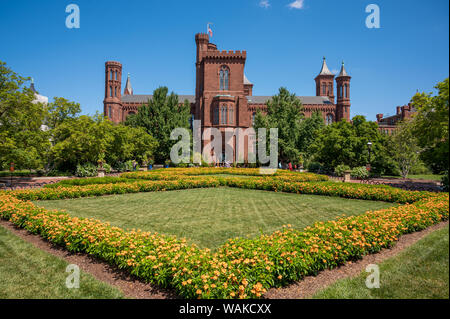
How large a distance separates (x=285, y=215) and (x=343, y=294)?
493 cm

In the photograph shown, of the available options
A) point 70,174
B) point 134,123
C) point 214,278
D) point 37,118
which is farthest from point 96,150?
point 214,278

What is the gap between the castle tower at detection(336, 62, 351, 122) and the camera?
54188 millimetres

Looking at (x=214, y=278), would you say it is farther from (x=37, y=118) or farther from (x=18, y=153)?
(x=37, y=118)

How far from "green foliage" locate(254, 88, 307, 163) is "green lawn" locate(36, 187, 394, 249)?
21.1 m

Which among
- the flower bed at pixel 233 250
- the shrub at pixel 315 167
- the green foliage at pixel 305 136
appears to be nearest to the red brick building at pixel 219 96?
the green foliage at pixel 305 136

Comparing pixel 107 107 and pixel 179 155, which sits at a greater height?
pixel 107 107

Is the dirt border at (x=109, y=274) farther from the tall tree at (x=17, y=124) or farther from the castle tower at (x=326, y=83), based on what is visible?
the castle tower at (x=326, y=83)

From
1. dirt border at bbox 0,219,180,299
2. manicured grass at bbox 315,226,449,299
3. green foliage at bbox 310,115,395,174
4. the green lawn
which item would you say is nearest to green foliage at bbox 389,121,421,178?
green foliage at bbox 310,115,395,174

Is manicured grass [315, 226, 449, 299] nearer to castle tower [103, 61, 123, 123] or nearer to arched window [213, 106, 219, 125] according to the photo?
arched window [213, 106, 219, 125]

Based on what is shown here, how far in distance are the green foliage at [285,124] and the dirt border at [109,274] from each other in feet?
94.0

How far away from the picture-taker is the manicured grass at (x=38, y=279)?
13.0 ft

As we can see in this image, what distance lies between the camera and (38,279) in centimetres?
445
